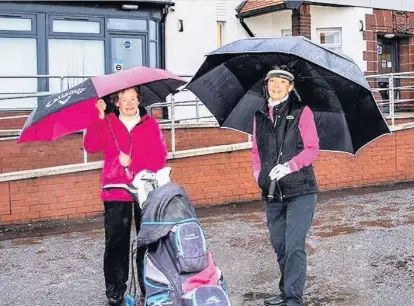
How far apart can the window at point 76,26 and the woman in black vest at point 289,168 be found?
9332mm

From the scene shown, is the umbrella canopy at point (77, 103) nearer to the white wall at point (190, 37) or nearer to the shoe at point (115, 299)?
the shoe at point (115, 299)

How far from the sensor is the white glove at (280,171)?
443 cm

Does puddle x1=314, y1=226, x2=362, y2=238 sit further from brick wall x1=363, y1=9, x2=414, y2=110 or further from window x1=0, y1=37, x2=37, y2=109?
brick wall x1=363, y1=9, x2=414, y2=110

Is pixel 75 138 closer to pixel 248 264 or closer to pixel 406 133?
pixel 248 264

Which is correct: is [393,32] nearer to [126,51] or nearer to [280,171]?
[126,51]

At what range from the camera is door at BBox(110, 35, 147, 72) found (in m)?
13.7

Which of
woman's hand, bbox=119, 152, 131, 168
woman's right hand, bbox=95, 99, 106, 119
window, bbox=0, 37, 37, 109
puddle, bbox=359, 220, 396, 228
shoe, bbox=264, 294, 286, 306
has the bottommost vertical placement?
shoe, bbox=264, 294, 286, 306

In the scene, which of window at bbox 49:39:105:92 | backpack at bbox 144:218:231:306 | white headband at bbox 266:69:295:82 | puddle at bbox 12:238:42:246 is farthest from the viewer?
window at bbox 49:39:105:92

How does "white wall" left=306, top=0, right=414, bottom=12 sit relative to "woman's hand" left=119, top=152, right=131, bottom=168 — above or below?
above

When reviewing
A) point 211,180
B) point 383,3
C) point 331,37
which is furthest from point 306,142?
point 383,3

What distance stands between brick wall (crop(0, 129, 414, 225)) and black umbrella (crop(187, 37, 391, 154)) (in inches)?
143

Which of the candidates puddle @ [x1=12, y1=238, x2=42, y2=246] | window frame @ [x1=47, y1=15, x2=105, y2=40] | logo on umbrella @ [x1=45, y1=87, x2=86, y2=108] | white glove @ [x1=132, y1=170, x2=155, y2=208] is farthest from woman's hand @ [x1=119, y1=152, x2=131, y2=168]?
window frame @ [x1=47, y1=15, x2=105, y2=40]

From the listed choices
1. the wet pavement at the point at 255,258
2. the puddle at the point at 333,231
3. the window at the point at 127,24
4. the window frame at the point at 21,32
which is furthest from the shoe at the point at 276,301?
the window at the point at 127,24

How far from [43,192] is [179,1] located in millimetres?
7288
